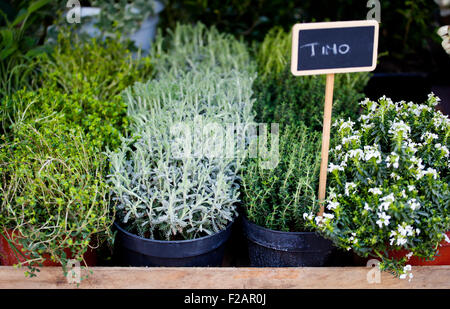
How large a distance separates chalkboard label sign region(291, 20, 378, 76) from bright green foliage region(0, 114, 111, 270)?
82cm

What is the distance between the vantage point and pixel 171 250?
148 cm

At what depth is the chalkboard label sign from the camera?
1.40 m

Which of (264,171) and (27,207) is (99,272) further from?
(264,171)

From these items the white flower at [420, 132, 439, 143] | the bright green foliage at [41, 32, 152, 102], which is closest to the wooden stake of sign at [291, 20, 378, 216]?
the white flower at [420, 132, 439, 143]

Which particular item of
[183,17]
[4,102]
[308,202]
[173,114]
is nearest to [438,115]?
[308,202]

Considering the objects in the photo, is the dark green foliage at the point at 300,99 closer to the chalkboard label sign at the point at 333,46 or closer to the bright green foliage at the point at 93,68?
the chalkboard label sign at the point at 333,46

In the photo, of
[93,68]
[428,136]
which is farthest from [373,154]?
[93,68]

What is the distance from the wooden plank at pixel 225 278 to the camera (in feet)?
4.94

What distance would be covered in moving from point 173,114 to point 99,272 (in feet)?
2.64

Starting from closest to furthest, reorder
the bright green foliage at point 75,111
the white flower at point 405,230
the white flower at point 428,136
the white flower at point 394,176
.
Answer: the white flower at point 405,230, the white flower at point 394,176, the white flower at point 428,136, the bright green foliage at point 75,111

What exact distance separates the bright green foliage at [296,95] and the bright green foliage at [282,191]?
0.29 m

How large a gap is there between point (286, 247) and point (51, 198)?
0.88m

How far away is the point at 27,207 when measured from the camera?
1.47 metres

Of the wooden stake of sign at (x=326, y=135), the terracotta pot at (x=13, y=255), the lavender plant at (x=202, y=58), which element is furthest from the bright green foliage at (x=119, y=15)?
the wooden stake of sign at (x=326, y=135)
